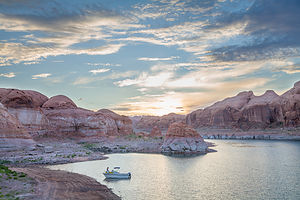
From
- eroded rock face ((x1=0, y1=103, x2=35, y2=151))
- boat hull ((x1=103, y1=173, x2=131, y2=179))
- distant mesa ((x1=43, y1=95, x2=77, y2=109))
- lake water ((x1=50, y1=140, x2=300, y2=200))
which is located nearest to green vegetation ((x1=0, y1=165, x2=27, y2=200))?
lake water ((x1=50, y1=140, x2=300, y2=200))

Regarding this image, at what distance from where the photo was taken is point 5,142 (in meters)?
47.8

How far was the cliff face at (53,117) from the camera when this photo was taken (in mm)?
69500

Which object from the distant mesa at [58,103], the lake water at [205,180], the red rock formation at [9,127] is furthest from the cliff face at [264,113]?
the red rock formation at [9,127]

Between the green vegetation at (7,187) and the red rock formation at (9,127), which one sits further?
the red rock formation at (9,127)

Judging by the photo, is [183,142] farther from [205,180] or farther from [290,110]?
[290,110]

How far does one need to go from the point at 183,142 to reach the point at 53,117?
157 feet

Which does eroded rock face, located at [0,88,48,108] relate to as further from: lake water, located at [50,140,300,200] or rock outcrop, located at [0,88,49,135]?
lake water, located at [50,140,300,200]

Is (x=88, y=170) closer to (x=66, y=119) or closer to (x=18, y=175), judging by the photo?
(x=18, y=175)

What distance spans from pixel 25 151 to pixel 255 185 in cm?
4254

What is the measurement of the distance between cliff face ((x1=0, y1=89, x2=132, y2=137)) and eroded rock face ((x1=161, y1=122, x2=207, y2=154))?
36.4 meters

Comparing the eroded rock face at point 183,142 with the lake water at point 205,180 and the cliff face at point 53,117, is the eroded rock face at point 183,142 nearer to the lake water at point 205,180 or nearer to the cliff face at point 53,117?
the lake water at point 205,180

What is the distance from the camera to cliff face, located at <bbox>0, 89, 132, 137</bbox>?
228 feet

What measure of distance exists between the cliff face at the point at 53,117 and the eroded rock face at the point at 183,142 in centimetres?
3640

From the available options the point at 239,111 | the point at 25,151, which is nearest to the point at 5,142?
the point at 25,151
